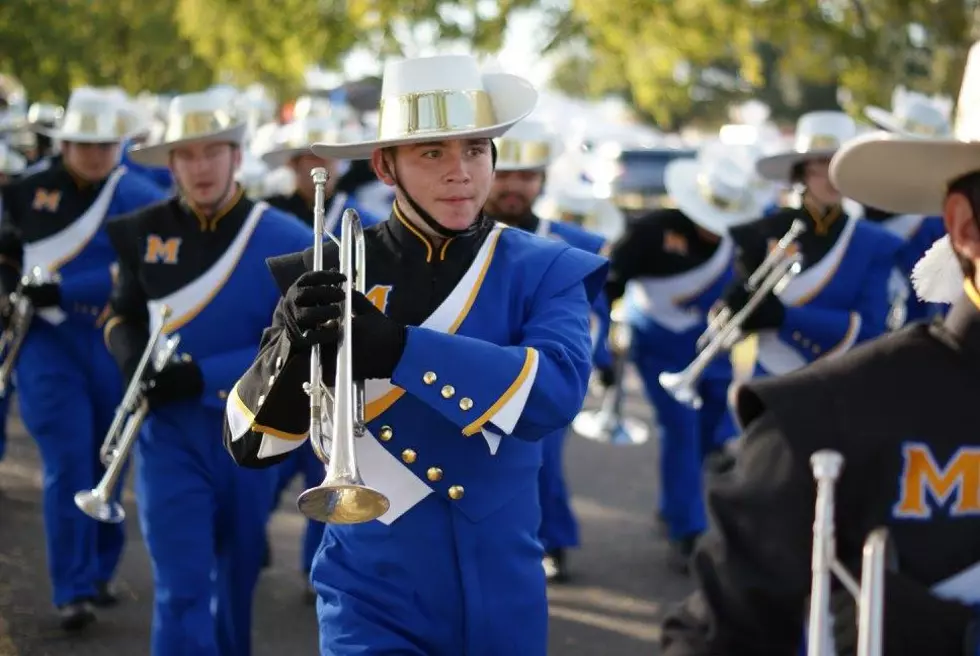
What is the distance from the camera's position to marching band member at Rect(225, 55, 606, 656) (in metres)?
3.59

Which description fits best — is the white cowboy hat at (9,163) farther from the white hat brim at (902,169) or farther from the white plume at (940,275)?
the white plume at (940,275)

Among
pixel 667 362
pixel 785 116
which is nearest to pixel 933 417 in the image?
pixel 667 362

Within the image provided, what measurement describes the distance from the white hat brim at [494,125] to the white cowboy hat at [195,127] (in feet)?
6.70

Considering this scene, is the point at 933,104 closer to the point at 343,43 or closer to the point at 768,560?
the point at 768,560

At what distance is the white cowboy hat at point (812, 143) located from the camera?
865 centimetres

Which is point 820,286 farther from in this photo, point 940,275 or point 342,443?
point 940,275

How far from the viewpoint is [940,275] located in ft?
8.73

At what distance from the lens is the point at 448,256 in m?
3.96

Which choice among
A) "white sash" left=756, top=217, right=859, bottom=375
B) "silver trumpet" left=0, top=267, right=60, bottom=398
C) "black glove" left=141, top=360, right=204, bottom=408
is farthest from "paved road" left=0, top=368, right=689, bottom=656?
"black glove" left=141, top=360, right=204, bottom=408

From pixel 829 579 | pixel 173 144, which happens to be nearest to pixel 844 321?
pixel 173 144

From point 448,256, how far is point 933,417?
175 cm

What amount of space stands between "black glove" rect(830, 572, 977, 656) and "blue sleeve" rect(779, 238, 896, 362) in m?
5.34

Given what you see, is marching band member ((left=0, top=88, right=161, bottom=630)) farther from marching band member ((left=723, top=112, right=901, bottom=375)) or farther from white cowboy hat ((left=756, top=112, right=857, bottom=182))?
white cowboy hat ((left=756, top=112, right=857, bottom=182))

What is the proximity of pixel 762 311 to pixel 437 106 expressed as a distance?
4.12 metres
